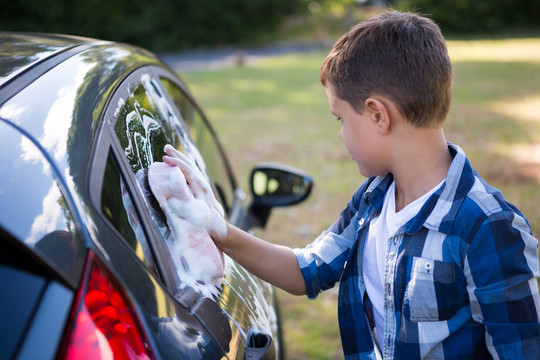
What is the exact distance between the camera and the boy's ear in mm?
1421

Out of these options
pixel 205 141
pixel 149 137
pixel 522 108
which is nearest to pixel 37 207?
pixel 149 137

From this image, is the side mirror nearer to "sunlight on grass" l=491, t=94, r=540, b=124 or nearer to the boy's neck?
the boy's neck

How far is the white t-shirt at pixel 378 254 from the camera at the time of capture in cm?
154

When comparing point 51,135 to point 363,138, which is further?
point 363,138

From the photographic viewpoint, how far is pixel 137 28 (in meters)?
19.1

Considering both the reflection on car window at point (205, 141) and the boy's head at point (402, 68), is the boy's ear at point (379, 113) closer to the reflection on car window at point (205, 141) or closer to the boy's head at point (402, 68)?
the boy's head at point (402, 68)

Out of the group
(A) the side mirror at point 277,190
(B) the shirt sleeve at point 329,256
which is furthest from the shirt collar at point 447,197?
(A) the side mirror at point 277,190

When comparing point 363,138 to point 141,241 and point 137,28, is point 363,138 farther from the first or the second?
point 137,28

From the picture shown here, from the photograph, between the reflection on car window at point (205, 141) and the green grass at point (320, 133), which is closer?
the reflection on car window at point (205, 141)

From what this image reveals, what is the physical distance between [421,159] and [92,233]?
0.90 m

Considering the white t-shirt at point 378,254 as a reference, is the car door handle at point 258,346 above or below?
below

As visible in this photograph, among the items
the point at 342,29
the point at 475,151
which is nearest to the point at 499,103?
the point at 475,151

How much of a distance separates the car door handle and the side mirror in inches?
45.0

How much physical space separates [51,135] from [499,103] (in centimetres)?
968
